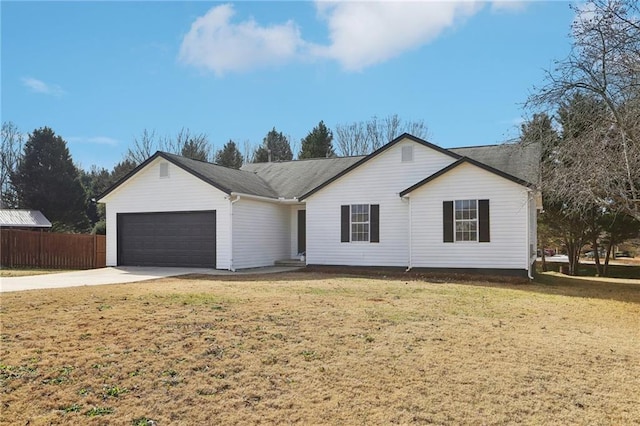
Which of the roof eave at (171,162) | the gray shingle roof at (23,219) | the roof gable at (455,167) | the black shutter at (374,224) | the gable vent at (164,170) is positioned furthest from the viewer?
the gray shingle roof at (23,219)

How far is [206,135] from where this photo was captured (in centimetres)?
4938

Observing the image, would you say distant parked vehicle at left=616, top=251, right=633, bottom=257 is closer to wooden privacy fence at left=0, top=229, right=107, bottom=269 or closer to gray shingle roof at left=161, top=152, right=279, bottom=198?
gray shingle roof at left=161, top=152, right=279, bottom=198

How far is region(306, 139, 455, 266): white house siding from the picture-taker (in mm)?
17656

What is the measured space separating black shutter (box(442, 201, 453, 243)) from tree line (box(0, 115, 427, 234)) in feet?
51.1

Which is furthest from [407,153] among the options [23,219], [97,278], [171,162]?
[23,219]

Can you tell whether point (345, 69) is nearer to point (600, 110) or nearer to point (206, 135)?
point (600, 110)

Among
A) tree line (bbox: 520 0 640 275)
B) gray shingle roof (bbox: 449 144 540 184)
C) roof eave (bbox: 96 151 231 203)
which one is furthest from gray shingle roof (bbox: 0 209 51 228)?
Result: tree line (bbox: 520 0 640 275)

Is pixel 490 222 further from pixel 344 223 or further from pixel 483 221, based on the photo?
pixel 344 223

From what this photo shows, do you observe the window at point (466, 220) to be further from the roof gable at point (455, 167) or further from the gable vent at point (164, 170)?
the gable vent at point (164, 170)

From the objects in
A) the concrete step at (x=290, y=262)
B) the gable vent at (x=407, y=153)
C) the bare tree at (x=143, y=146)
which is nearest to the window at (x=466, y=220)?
the gable vent at (x=407, y=153)

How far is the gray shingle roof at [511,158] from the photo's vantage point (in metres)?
15.8

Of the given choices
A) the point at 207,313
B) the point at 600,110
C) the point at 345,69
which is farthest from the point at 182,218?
the point at 600,110

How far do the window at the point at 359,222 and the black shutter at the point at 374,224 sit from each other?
179 millimetres

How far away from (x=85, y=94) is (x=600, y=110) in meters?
19.5
